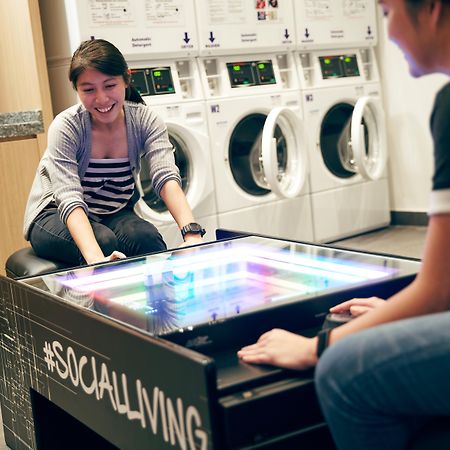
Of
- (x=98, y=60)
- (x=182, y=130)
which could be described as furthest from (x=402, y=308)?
(x=182, y=130)

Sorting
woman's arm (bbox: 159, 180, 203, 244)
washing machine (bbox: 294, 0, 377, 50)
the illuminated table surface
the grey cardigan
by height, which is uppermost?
washing machine (bbox: 294, 0, 377, 50)

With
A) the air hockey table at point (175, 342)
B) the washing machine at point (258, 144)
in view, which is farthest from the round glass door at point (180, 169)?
the air hockey table at point (175, 342)

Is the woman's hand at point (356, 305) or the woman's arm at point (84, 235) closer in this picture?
the woman's hand at point (356, 305)

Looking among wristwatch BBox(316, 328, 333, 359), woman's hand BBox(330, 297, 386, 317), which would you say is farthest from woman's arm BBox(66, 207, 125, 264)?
wristwatch BBox(316, 328, 333, 359)

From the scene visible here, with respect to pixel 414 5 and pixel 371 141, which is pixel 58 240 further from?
pixel 371 141

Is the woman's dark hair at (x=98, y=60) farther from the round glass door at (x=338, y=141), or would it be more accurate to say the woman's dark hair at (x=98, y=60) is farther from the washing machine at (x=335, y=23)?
the round glass door at (x=338, y=141)

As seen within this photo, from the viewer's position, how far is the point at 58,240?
2451 mm

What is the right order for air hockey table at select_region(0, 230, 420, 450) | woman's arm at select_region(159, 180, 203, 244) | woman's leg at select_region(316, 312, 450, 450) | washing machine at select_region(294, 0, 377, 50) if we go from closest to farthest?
1. woman's leg at select_region(316, 312, 450, 450)
2. air hockey table at select_region(0, 230, 420, 450)
3. woman's arm at select_region(159, 180, 203, 244)
4. washing machine at select_region(294, 0, 377, 50)

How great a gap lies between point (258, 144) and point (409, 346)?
3.13 metres

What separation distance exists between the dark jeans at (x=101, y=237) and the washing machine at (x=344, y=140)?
196 cm

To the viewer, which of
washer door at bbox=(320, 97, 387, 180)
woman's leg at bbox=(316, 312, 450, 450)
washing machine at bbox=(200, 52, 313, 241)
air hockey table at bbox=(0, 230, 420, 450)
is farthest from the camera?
washer door at bbox=(320, 97, 387, 180)

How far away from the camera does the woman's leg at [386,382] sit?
1.01 m

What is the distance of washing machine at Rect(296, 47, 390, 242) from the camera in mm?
4309

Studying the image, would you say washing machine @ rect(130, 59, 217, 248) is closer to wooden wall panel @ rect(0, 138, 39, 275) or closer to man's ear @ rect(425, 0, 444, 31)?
wooden wall panel @ rect(0, 138, 39, 275)
